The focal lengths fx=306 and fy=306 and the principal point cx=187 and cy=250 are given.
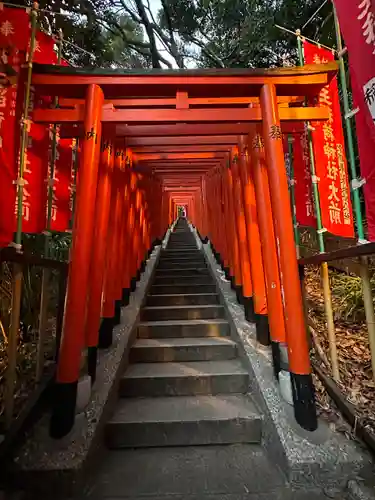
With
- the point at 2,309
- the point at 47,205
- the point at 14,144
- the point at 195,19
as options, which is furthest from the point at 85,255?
the point at 195,19

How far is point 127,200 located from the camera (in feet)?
15.3

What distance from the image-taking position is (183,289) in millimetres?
5680

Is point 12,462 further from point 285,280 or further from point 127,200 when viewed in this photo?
point 127,200

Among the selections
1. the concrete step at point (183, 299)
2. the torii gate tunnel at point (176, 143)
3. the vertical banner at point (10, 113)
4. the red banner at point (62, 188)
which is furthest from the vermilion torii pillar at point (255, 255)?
the vertical banner at point (10, 113)

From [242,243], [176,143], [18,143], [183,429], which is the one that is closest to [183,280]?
[242,243]

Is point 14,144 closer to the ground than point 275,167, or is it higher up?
Result: higher up

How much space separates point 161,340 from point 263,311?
141 centimetres

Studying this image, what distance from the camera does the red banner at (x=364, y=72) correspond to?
222 centimetres

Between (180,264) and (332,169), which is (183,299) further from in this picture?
(332,169)

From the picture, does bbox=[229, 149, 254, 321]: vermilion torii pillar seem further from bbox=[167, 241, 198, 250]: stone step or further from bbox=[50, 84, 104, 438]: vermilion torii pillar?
bbox=[167, 241, 198, 250]: stone step

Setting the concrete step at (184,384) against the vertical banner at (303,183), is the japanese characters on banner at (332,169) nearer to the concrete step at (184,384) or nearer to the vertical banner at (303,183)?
the vertical banner at (303,183)

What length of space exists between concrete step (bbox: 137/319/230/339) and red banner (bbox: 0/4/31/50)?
135 inches

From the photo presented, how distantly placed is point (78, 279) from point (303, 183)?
2775 millimetres

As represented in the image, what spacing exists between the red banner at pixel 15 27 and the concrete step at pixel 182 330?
3434mm
